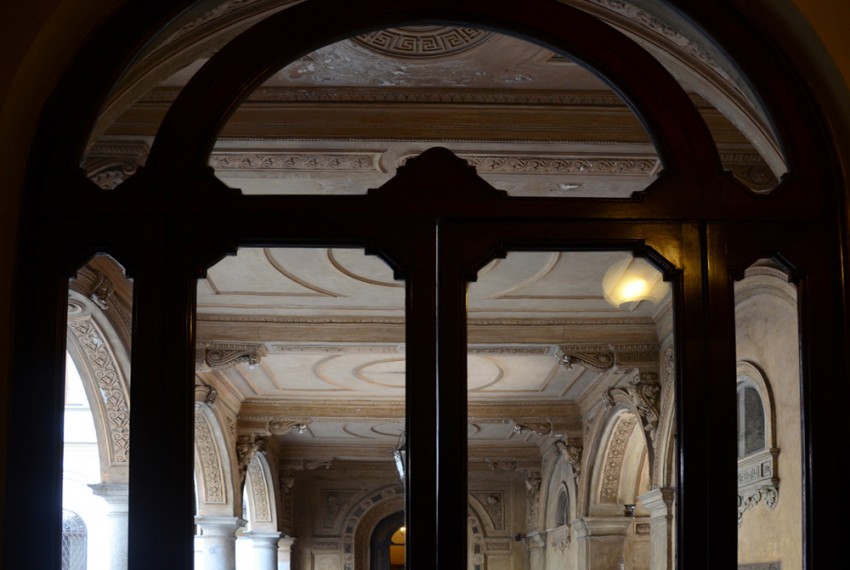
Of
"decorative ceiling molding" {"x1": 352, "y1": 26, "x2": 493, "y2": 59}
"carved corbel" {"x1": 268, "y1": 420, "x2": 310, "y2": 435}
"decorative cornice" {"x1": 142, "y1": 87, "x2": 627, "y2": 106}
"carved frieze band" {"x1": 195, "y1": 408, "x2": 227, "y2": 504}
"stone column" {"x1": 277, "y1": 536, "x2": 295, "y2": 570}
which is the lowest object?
"stone column" {"x1": 277, "y1": 536, "x2": 295, "y2": 570}

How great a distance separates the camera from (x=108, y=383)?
10.9 m

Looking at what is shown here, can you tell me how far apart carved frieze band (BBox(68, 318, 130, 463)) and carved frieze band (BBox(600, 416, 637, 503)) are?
19.7ft

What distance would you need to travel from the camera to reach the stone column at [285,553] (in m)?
24.4

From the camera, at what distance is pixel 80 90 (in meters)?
3.29

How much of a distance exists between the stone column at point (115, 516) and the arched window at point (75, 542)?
10085mm

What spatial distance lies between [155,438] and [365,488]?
2295 cm

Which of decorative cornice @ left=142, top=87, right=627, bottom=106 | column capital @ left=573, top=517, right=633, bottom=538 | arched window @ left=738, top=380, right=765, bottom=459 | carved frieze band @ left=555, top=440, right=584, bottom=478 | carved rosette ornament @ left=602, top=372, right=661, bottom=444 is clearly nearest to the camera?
decorative cornice @ left=142, top=87, right=627, bottom=106

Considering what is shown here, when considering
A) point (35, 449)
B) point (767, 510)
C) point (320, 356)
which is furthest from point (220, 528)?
point (35, 449)

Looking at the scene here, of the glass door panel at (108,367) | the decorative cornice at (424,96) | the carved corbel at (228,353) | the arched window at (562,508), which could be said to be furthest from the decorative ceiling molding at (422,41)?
the arched window at (562,508)

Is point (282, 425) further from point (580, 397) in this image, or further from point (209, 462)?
point (580, 397)

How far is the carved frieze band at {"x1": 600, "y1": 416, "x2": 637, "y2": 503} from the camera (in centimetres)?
1490

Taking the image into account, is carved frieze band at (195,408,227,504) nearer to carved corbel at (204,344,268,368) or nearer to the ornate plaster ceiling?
the ornate plaster ceiling

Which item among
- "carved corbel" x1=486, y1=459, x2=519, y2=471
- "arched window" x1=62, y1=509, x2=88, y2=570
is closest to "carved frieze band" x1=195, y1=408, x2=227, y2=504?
"arched window" x1=62, y1=509, x2=88, y2=570

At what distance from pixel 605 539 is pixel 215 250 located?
13.5 meters
